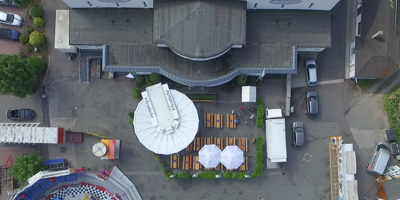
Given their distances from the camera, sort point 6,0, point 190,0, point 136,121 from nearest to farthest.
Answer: point 190,0 < point 136,121 < point 6,0

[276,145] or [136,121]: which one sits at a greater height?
[136,121]

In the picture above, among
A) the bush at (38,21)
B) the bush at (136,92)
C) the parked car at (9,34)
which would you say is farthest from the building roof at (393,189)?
the parked car at (9,34)

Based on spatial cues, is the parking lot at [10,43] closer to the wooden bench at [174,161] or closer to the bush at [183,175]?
the wooden bench at [174,161]

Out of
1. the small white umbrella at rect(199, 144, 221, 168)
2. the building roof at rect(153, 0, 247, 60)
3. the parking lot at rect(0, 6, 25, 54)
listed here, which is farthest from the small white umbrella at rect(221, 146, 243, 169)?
the parking lot at rect(0, 6, 25, 54)

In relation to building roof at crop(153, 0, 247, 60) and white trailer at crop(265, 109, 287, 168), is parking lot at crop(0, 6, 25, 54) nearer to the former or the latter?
building roof at crop(153, 0, 247, 60)

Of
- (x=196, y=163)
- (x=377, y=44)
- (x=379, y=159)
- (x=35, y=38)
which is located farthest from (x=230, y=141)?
(x=35, y=38)

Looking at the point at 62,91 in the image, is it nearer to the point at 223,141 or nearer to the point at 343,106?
the point at 223,141

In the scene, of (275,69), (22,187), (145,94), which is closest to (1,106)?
(22,187)
